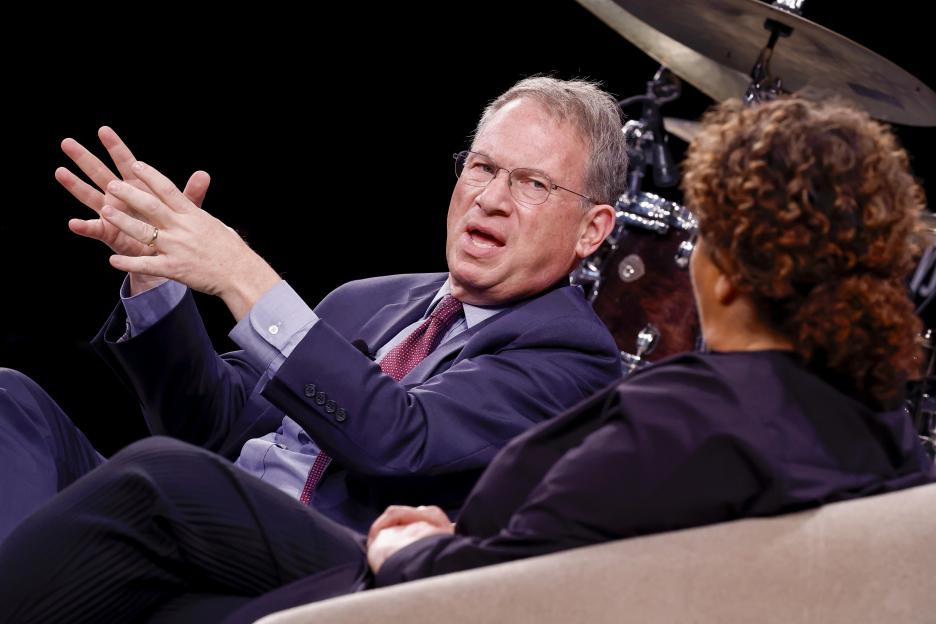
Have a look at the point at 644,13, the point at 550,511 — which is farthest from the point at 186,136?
the point at 550,511

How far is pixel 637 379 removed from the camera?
4.15 feet

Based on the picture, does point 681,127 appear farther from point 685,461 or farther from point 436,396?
point 685,461

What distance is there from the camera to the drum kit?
3.07 metres

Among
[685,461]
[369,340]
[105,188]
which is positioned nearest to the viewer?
[685,461]

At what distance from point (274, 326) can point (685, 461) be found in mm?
737

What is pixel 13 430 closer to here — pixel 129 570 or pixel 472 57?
pixel 129 570

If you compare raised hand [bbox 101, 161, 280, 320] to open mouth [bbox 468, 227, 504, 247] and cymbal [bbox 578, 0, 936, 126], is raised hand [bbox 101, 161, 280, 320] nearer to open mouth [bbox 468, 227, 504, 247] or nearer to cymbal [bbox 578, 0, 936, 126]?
open mouth [bbox 468, 227, 504, 247]

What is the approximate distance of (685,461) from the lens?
3.81 ft

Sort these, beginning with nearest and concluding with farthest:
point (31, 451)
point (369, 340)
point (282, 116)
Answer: point (31, 451) → point (369, 340) → point (282, 116)

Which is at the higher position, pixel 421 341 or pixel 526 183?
pixel 526 183

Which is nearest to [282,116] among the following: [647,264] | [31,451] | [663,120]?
[663,120]

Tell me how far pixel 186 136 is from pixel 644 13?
1.80 meters

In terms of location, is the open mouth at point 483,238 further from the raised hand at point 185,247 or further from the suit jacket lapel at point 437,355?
the raised hand at point 185,247

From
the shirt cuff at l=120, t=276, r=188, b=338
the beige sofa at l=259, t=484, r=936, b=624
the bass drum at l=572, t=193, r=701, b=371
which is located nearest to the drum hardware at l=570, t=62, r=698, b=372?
the bass drum at l=572, t=193, r=701, b=371
